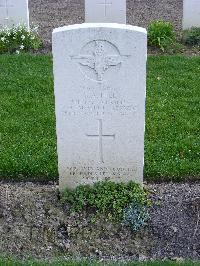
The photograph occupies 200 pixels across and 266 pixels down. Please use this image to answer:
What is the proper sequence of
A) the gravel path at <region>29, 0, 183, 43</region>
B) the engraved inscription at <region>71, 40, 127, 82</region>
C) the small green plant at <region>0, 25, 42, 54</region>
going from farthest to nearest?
the gravel path at <region>29, 0, 183, 43</region> → the small green plant at <region>0, 25, 42, 54</region> → the engraved inscription at <region>71, 40, 127, 82</region>

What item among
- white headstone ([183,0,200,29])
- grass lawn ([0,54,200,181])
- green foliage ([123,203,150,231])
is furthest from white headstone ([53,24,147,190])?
white headstone ([183,0,200,29])

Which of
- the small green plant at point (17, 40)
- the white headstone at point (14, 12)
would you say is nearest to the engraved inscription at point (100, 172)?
the small green plant at point (17, 40)

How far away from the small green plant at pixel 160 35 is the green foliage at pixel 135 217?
527 centimetres

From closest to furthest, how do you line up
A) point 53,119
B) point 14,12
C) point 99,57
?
point 99,57 < point 53,119 < point 14,12

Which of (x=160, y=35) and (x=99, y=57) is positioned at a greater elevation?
(x=99, y=57)

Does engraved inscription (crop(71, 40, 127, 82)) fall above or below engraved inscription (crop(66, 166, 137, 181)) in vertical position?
above

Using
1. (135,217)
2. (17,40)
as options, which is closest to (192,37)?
(17,40)

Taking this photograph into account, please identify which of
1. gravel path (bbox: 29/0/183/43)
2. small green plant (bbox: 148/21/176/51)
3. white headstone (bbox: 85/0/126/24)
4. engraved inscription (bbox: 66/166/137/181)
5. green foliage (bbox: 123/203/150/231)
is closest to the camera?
green foliage (bbox: 123/203/150/231)

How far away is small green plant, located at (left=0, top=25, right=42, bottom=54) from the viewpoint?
10.5 meters

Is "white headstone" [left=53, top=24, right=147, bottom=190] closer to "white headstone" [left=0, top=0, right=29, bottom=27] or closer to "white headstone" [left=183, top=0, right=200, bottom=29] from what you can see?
"white headstone" [left=0, top=0, right=29, bottom=27]

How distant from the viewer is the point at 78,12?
13.6 m

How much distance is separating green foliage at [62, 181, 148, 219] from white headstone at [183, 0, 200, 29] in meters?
6.28

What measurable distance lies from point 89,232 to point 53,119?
8.31 feet

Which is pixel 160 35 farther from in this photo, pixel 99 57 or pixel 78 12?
pixel 99 57
